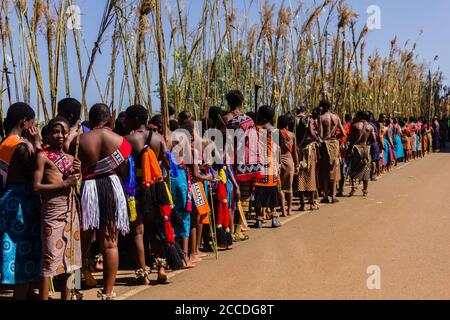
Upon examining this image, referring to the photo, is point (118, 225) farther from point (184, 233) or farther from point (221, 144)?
point (221, 144)

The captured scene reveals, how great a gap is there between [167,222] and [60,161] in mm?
1511

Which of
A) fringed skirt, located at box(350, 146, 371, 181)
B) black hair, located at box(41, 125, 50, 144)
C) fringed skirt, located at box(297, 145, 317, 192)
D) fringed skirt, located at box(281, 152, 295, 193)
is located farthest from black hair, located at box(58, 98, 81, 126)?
fringed skirt, located at box(350, 146, 371, 181)

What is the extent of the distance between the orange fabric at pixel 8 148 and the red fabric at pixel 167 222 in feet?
5.22

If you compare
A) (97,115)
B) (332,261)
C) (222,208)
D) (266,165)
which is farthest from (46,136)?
(266,165)

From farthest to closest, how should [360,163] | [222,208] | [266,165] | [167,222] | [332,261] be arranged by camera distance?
1. [360,163]
2. [266,165]
3. [222,208]
4. [332,261]
5. [167,222]

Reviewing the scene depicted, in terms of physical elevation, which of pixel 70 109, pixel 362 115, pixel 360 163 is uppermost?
pixel 362 115

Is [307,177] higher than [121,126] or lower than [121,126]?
lower

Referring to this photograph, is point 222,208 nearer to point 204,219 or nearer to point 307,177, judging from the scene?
point 204,219

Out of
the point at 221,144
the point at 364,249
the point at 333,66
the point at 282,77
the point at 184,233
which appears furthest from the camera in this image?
the point at 333,66

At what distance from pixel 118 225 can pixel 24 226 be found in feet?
2.52

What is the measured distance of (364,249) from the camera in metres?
6.30

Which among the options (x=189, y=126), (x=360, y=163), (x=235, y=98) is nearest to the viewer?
(x=189, y=126)

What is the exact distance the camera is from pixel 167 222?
5480 mm
